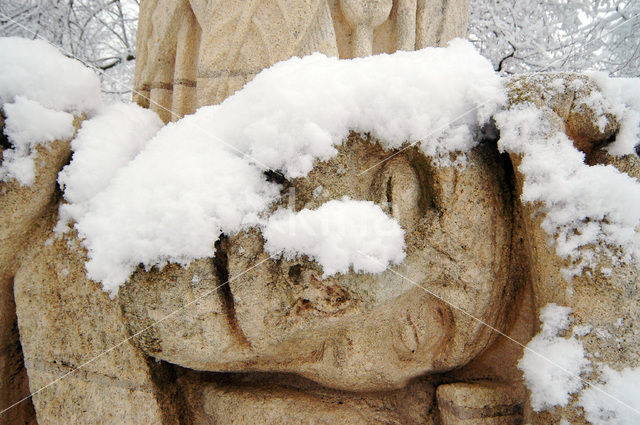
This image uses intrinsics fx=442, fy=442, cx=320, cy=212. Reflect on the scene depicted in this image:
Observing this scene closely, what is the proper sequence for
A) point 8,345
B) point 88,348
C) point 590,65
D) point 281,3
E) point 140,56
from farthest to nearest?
point 590,65
point 140,56
point 281,3
point 8,345
point 88,348

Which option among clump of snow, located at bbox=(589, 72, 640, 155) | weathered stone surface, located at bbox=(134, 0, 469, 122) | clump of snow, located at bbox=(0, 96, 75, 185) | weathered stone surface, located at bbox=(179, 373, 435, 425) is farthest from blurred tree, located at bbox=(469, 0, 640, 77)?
clump of snow, located at bbox=(0, 96, 75, 185)

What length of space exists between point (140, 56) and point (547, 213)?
124 centimetres

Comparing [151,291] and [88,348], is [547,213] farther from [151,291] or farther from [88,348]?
[88,348]

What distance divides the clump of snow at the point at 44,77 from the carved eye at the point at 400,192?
567 mm

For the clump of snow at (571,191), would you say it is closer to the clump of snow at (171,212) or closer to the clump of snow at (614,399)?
the clump of snow at (614,399)

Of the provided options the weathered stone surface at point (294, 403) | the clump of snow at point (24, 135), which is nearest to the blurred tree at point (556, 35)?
the weathered stone surface at point (294, 403)

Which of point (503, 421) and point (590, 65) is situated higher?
point (590, 65)

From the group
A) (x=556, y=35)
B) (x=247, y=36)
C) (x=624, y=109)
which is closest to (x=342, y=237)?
(x=624, y=109)

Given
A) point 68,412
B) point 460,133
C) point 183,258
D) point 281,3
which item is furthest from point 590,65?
point 68,412

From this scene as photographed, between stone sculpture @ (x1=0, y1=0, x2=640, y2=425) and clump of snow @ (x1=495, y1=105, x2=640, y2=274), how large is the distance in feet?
0.09

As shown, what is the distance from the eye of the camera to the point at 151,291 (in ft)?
2.22

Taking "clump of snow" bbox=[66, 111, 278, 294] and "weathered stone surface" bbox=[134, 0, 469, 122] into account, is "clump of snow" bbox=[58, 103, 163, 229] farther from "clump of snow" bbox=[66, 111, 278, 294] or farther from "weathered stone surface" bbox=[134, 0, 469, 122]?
"weathered stone surface" bbox=[134, 0, 469, 122]

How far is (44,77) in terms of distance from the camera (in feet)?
2.46

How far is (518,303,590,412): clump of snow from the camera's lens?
577mm
